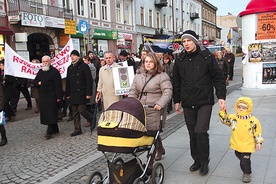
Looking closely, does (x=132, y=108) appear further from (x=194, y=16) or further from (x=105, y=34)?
(x=194, y=16)

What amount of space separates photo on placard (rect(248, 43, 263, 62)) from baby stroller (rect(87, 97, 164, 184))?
7388 mm

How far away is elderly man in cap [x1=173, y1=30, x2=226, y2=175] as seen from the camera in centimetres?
401

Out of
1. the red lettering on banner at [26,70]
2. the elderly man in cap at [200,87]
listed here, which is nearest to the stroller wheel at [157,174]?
the elderly man in cap at [200,87]

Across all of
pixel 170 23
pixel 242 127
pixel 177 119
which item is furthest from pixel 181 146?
pixel 170 23

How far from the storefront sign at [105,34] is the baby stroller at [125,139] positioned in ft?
69.1

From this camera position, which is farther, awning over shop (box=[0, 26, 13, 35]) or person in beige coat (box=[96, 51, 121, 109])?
awning over shop (box=[0, 26, 13, 35])

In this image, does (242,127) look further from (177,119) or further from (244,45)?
(244,45)

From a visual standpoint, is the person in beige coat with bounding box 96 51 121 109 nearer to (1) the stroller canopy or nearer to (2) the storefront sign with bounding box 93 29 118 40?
(1) the stroller canopy

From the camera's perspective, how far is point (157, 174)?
389 cm

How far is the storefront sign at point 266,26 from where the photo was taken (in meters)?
9.61

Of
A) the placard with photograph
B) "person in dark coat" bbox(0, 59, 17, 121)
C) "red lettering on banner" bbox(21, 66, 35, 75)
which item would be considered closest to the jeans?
the placard with photograph

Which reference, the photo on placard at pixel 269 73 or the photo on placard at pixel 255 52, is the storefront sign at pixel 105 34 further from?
the photo on placard at pixel 269 73

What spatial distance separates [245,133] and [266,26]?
7.03 m

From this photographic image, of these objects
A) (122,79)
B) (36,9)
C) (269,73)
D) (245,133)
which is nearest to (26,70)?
(122,79)
